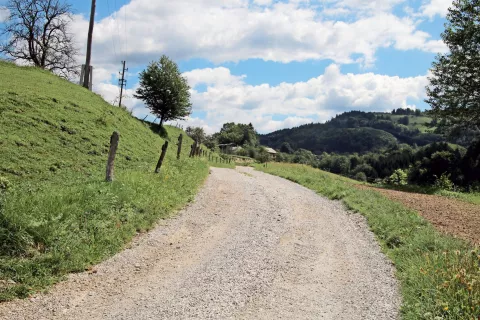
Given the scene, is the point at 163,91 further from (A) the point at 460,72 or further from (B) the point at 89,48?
(A) the point at 460,72

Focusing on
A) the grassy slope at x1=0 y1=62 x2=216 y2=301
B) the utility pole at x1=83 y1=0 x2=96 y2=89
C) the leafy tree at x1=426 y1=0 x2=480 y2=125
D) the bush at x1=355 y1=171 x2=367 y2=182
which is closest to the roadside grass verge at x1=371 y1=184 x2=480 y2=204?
the leafy tree at x1=426 y1=0 x2=480 y2=125

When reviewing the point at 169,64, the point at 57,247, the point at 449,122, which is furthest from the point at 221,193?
the point at 169,64

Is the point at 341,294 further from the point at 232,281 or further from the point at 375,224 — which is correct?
the point at 375,224

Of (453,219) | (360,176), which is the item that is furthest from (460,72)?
(360,176)

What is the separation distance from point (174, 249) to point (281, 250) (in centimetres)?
269

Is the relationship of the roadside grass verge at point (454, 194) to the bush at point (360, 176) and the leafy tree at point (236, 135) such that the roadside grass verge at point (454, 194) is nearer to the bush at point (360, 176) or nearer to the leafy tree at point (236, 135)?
the bush at point (360, 176)

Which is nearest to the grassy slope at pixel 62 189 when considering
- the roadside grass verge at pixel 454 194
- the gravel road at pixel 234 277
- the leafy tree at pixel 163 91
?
the gravel road at pixel 234 277

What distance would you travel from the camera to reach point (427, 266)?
23.9ft

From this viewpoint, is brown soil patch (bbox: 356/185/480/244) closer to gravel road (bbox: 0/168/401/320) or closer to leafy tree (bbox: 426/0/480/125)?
gravel road (bbox: 0/168/401/320)

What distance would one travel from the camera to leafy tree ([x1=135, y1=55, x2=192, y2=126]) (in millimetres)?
54938

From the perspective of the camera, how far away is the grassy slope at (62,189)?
23.4ft

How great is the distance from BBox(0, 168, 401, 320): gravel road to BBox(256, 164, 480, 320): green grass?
0.41m

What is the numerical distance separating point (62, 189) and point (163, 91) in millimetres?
46311

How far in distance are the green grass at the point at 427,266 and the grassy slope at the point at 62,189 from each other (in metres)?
6.38
